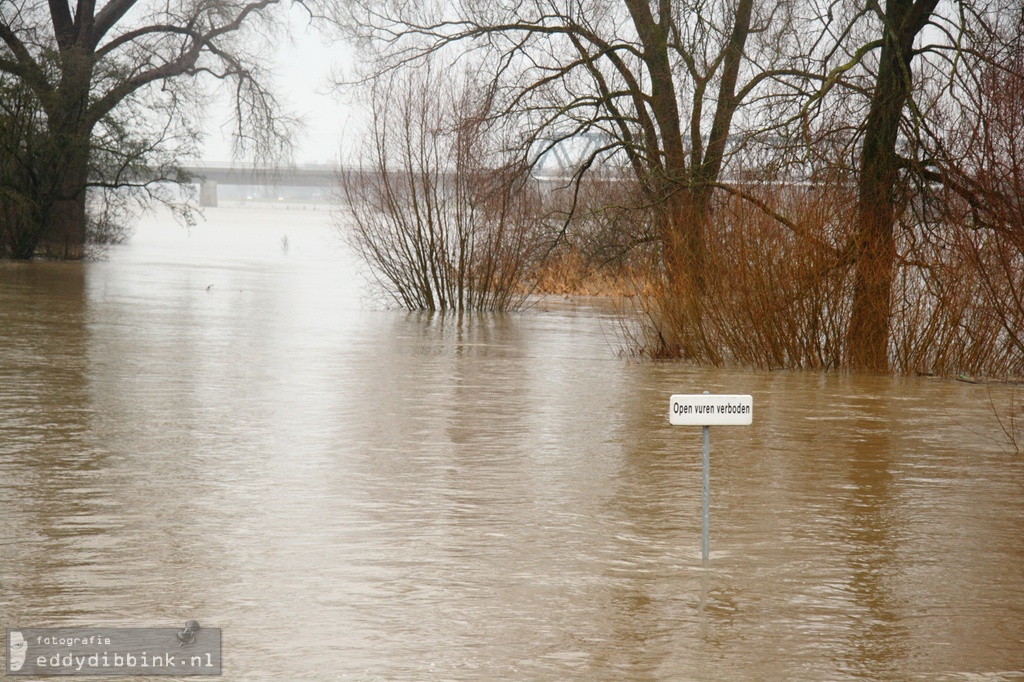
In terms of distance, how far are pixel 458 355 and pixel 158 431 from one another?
6.71m

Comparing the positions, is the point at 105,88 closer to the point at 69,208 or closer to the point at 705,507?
the point at 69,208

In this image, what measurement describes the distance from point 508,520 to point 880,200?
8970 millimetres

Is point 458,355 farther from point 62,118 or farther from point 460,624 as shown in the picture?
point 62,118

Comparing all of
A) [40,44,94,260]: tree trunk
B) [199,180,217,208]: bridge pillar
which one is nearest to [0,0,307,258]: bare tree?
[40,44,94,260]: tree trunk

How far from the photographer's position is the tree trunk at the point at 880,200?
13.9 m

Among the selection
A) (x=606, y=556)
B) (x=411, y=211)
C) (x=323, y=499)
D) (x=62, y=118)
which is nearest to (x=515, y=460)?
(x=323, y=499)

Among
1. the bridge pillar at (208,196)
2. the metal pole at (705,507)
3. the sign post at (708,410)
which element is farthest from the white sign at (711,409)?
the bridge pillar at (208,196)

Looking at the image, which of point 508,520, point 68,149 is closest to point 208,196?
point 68,149

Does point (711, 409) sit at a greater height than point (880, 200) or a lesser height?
lesser

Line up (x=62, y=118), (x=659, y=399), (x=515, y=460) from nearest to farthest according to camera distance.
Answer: (x=515, y=460) < (x=659, y=399) < (x=62, y=118)

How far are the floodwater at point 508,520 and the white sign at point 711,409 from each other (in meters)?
0.74

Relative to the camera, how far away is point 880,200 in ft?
46.9

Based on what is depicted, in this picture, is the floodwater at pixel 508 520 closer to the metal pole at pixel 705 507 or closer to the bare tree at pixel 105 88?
the metal pole at pixel 705 507

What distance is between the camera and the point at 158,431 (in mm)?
9336
